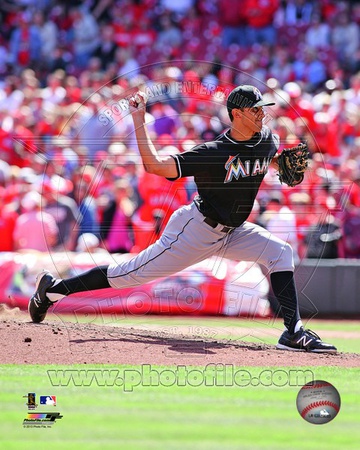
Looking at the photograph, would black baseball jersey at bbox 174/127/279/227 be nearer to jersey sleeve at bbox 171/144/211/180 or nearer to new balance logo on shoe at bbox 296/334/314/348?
jersey sleeve at bbox 171/144/211/180

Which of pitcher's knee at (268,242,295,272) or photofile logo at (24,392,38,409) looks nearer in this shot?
photofile logo at (24,392,38,409)

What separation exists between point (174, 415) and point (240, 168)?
2.41 meters

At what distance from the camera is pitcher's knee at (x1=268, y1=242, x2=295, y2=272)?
25.3 ft

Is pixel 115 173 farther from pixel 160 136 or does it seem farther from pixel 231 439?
pixel 231 439

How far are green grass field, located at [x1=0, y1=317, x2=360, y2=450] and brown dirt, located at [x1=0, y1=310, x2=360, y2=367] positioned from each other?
7.1 inches

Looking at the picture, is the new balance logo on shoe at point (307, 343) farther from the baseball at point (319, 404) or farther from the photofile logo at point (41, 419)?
the photofile logo at point (41, 419)

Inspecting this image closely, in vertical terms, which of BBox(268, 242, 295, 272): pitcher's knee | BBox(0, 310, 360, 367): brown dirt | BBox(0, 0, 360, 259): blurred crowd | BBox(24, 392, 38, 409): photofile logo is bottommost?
BBox(24, 392, 38, 409): photofile logo

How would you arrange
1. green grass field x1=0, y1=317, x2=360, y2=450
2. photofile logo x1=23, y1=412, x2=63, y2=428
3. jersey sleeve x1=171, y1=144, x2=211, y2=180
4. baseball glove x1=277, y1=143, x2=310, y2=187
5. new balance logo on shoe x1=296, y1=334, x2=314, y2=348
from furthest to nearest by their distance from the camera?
baseball glove x1=277, y1=143, x2=310, y2=187, new balance logo on shoe x1=296, y1=334, x2=314, y2=348, jersey sleeve x1=171, y1=144, x2=211, y2=180, photofile logo x1=23, y1=412, x2=63, y2=428, green grass field x1=0, y1=317, x2=360, y2=450

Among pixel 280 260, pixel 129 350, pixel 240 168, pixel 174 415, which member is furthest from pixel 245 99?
pixel 174 415

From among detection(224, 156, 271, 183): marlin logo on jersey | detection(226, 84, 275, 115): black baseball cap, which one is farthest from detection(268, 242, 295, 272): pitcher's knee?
detection(226, 84, 275, 115): black baseball cap

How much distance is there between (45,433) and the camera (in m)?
5.47

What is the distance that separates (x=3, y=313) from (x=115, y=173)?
123 inches

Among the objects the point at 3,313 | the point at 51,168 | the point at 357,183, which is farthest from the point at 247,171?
the point at 51,168

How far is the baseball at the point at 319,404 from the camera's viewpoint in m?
5.89
